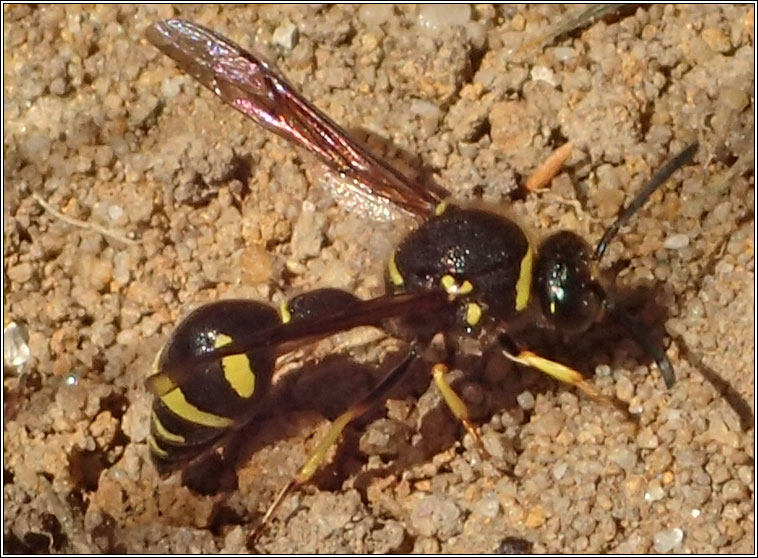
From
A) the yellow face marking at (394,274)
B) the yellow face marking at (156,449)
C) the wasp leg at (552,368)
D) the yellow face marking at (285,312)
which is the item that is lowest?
the yellow face marking at (156,449)

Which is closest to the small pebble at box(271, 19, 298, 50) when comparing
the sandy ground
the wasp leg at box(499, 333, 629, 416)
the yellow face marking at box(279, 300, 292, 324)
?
the sandy ground

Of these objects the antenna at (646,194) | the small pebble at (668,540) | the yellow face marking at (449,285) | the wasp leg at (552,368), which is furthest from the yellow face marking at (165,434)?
the small pebble at (668,540)

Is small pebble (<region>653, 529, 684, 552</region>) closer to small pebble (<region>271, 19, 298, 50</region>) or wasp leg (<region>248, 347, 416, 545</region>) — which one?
wasp leg (<region>248, 347, 416, 545</region>)

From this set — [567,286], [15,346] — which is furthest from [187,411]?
[567,286]

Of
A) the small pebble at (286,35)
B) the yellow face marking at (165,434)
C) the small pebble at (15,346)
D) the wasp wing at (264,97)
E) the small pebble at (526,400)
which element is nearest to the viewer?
the yellow face marking at (165,434)

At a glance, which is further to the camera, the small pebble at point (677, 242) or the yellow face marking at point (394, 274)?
the small pebble at point (677, 242)

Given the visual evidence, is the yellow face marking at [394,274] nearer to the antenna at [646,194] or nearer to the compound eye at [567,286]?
the compound eye at [567,286]

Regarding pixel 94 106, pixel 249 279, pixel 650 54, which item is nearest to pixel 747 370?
pixel 650 54

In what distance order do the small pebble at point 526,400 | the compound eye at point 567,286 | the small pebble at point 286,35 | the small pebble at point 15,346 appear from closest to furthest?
the compound eye at point 567,286, the small pebble at point 526,400, the small pebble at point 15,346, the small pebble at point 286,35
